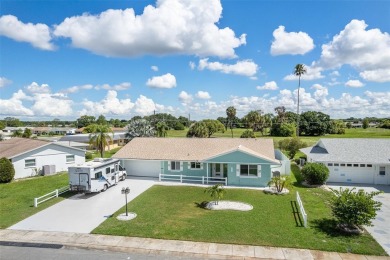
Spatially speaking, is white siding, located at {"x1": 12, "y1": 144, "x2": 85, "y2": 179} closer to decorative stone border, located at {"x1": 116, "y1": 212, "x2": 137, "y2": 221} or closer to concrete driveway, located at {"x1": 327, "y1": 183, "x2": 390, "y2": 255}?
decorative stone border, located at {"x1": 116, "y1": 212, "x2": 137, "y2": 221}

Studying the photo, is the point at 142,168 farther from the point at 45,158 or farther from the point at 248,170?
the point at 45,158

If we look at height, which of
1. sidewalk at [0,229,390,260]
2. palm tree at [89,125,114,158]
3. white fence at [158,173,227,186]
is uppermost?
palm tree at [89,125,114,158]

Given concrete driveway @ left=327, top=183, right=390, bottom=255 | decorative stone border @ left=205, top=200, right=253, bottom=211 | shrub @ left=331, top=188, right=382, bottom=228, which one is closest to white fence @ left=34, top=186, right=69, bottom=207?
decorative stone border @ left=205, top=200, right=253, bottom=211

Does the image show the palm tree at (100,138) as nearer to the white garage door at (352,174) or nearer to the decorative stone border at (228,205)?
the decorative stone border at (228,205)

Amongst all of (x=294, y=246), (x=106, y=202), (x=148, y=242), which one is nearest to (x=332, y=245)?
(x=294, y=246)

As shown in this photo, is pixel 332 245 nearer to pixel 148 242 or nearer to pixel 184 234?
pixel 184 234

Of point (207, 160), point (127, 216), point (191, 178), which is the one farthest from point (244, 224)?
point (191, 178)
